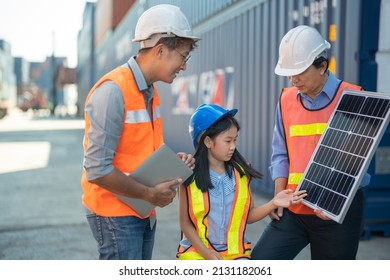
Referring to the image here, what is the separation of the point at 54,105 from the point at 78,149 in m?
38.0

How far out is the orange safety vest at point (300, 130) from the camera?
2537 millimetres

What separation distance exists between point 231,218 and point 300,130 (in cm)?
55

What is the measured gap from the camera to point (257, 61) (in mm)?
7531

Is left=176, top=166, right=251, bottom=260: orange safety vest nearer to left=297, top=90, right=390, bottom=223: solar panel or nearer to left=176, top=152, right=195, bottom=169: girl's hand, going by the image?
left=176, top=152, right=195, bottom=169: girl's hand

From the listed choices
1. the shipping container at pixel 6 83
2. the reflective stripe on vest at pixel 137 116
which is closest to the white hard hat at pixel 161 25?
the reflective stripe on vest at pixel 137 116

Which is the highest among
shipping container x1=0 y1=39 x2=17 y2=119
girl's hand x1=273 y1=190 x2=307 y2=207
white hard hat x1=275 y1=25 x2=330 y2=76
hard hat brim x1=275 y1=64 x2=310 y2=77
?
shipping container x1=0 y1=39 x2=17 y2=119

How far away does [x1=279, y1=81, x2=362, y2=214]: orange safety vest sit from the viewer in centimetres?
254

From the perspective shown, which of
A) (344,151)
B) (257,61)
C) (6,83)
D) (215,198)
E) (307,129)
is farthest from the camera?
(6,83)

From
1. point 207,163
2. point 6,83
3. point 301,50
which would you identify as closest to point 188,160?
point 207,163

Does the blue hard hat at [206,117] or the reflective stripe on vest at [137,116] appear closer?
the reflective stripe on vest at [137,116]

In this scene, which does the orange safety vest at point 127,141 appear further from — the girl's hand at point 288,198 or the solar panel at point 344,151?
the solar panel at point 344,151

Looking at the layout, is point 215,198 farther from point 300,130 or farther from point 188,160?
point 300,130

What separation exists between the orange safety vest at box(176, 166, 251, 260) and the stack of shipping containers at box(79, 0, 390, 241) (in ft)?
7.00

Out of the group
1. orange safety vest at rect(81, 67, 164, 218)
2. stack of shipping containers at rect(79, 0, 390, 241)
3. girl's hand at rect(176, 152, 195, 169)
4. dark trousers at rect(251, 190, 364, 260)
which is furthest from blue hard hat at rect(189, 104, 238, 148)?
stack of shipping containers at rect(79, 0, 390, 241)
